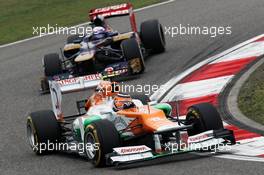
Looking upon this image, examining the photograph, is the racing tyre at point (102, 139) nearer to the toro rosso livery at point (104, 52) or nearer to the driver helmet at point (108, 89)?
the driver helmet at point (108, 89)

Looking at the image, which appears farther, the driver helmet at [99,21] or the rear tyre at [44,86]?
the driver helmet at [99,21]

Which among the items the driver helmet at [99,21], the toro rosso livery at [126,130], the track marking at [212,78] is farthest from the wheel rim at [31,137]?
the driver helmet at [99,21]

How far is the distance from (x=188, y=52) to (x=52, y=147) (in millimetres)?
6880

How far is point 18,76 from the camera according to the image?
19234mm

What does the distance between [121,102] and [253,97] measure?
248 cm

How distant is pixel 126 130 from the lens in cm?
1093

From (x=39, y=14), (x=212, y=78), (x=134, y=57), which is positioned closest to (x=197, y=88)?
(x=212, y=78)

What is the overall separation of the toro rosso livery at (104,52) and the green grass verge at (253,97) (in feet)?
10.5

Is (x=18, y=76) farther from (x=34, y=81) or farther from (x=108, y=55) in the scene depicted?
(x=108, y=55)

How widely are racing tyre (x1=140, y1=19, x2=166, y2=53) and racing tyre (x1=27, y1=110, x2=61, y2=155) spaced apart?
6.87 m

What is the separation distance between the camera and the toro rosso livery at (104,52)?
16984 mm

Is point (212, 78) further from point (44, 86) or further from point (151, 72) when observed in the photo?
point (44, 86)

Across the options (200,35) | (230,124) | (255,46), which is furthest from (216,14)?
(230,124)

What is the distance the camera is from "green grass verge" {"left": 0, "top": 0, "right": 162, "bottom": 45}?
81.1ft
